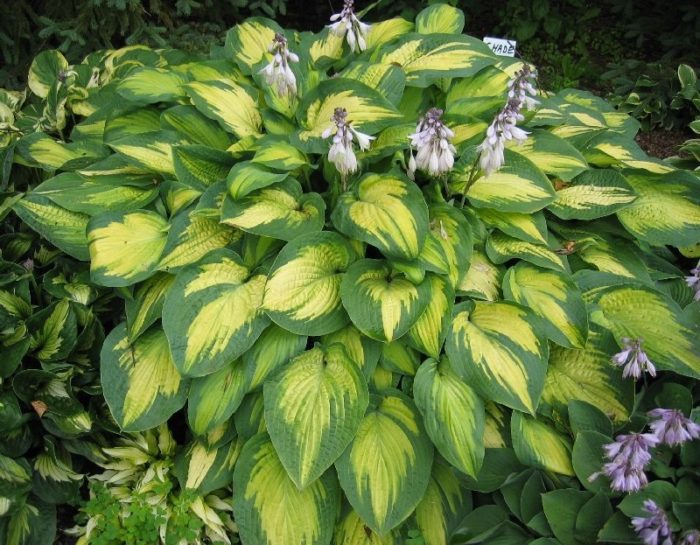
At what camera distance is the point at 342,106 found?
2.58 meters

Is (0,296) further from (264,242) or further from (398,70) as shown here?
(398,70)

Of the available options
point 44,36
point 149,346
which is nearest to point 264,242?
point 149,346

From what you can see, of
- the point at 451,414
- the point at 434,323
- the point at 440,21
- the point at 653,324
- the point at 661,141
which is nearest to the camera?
the point at 451,414

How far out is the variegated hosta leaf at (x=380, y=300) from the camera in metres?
2.08

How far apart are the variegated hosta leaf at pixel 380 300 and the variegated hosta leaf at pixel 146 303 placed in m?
0.66

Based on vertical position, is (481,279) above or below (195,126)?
below

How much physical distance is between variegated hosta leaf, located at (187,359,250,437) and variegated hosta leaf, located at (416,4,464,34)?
1.98 metres

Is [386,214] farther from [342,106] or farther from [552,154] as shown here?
[552,154]

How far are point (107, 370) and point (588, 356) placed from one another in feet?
5.44

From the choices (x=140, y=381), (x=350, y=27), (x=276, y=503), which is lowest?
(x=276, y=503)

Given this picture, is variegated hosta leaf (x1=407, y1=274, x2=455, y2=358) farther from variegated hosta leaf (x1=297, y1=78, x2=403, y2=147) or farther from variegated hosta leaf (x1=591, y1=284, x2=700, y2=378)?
variegated hosta leaf (x1=297, y1=78, x2=403, y2=147)

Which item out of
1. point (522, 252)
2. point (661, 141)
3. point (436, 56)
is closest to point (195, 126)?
point (436, 56)

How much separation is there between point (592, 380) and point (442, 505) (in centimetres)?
66

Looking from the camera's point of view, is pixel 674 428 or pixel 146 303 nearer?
pixel 674 428
